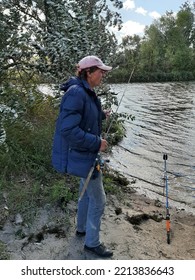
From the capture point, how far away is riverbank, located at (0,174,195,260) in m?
4.35

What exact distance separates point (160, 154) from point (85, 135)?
779 cm

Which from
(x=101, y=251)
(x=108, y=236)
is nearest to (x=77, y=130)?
(x=101, y=251)

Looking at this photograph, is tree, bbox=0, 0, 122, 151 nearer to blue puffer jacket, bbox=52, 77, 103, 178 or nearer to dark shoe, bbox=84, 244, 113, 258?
blue puffer jacket, bbox=52, 77, 103, 178

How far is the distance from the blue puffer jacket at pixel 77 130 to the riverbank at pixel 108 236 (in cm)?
109

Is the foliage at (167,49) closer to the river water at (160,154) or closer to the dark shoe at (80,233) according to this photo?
the river water at (160,154)

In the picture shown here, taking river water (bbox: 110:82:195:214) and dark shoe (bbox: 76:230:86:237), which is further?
river water (bbox: 110:82:195:214)

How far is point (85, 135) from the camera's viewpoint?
12.5ft

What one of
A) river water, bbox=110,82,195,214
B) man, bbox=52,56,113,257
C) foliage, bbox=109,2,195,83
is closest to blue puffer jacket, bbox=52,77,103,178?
man, bbox=52,56,113,257

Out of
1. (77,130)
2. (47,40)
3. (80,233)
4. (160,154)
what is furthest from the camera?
(160,154)

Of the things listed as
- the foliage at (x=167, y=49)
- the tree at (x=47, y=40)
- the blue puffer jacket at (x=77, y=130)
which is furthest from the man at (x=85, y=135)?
the foliage at (x=167, y=49)

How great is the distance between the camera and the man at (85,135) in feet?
12.3

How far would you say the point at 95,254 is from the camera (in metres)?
4.29

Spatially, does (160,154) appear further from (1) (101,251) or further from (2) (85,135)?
(2) (85,135)
